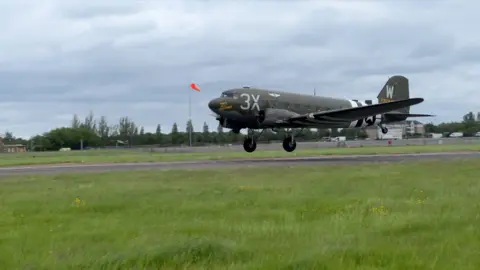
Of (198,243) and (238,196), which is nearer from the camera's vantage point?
(198,243)

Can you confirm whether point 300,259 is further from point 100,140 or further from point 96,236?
point 100,140

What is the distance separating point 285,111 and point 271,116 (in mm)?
1292

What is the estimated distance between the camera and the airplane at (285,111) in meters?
40.8

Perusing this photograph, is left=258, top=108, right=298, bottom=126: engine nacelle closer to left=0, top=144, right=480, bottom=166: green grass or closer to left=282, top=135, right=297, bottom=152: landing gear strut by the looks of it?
left=282, top=135, right=297, bottom=152: landing gear strut

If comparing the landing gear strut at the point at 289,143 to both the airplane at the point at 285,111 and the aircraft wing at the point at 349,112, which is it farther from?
the aircraft wing at the point at 349,112

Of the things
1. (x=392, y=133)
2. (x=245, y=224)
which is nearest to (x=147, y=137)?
(x=392, y=133)

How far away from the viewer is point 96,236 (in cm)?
1102

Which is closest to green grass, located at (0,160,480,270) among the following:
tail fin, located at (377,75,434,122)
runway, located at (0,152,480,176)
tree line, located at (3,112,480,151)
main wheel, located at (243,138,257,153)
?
runway, located at (0,152,480,176)

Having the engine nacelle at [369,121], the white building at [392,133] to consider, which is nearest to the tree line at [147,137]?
the white building at [392,133]

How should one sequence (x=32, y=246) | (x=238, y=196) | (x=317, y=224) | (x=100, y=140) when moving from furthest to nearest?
(x=100, y=140), (x=238, y=196), (x=317, y=224), (x=32, y=246)

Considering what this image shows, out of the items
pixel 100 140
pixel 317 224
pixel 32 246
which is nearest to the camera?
pixel 32 246

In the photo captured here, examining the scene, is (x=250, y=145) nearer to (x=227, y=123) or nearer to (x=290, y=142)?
(x=290, y=142)

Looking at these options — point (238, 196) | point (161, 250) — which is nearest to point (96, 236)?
point (161, 250)

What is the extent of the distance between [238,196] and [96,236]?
7.17m
